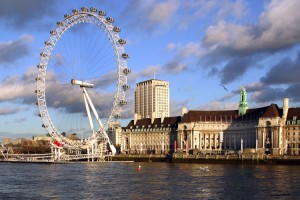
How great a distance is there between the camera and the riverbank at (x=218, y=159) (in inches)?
3895

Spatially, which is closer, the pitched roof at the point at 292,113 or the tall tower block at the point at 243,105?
the pitched roof at the point at 292,113

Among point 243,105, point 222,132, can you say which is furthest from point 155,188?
point 243,105

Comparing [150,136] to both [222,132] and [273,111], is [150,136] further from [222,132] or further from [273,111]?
[273,111]

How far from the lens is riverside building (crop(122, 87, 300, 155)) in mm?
119938

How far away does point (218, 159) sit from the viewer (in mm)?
109812

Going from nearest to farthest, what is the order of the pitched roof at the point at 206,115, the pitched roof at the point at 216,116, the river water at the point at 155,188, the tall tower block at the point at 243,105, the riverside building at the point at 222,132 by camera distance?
the river water at the point at 155,188 < the riverside building at the point at 222,132 < the pitched roof at the point at 216,116 < the tall tower block at the point at 243,105 < the pitched roof at the point at 206,115

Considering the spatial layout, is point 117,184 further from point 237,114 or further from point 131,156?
point 237,114

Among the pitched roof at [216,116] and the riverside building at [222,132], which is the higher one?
the pitched roof at [216,116]

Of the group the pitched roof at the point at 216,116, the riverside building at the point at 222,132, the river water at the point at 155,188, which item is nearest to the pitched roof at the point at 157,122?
the riverside building at the point at 222,132

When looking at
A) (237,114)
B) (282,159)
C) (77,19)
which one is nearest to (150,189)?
(77,19)

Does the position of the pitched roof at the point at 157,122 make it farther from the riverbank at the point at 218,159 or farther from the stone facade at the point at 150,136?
the riverbank at the point at 218,159

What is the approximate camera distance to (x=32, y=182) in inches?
2285

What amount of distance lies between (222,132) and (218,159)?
1313 inches

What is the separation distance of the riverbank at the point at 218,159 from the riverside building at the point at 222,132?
6098 mm
